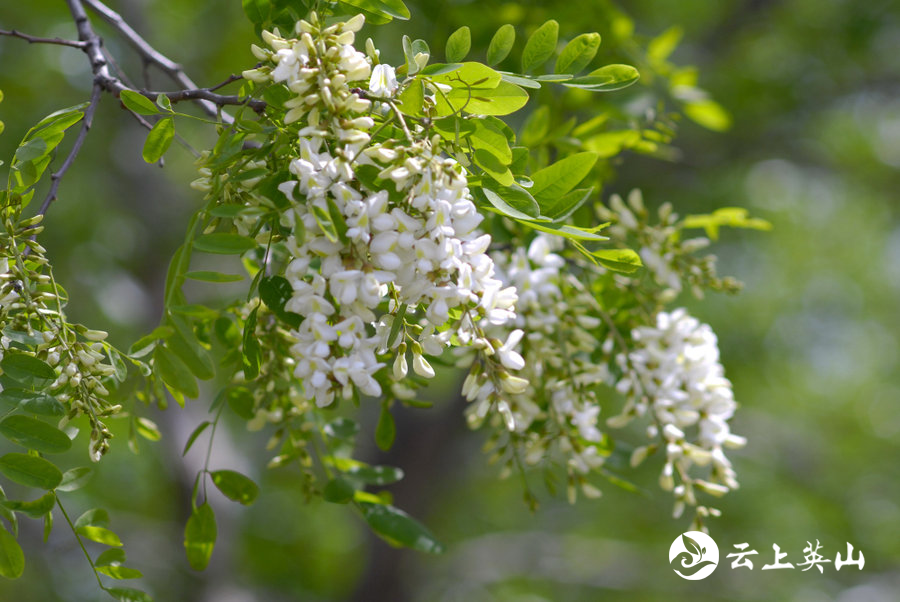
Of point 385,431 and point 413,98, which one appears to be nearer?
point 413,98

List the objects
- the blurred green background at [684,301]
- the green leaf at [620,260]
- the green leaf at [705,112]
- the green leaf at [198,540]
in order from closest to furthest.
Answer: the green leaf at [620,260], the green leaf at [198,540], the green leaf at [705,112], the blurred green background at [684,301]

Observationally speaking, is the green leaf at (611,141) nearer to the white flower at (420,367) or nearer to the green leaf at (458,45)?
the green leaf at (458,45)

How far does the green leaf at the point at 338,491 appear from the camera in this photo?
115 cm

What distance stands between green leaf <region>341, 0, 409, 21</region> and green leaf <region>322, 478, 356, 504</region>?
2.30 ft

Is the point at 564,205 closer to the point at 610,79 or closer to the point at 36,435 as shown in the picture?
the point at 610,79

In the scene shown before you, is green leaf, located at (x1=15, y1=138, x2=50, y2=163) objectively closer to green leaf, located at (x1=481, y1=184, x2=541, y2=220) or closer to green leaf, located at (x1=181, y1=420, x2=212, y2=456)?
green leaf, located at (x1=181, y1=420, x2=212, y2=456)

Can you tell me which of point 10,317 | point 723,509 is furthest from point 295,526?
point 10,317

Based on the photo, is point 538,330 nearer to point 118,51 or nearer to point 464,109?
point 464,109

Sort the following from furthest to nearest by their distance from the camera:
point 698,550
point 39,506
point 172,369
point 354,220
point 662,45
Result: 1. point 662,45
2. point 698,550
3. point 39,506
4. point 172,369
5. point 354,220

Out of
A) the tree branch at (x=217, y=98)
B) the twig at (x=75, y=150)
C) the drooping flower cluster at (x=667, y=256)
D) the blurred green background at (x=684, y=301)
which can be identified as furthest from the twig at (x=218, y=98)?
the blurred green background at (x=684, y=301)

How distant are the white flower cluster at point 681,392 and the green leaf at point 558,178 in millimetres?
396

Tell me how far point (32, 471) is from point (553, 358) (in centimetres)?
70

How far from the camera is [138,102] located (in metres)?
0.81

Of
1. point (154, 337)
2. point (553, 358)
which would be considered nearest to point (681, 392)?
point (553, 358)
